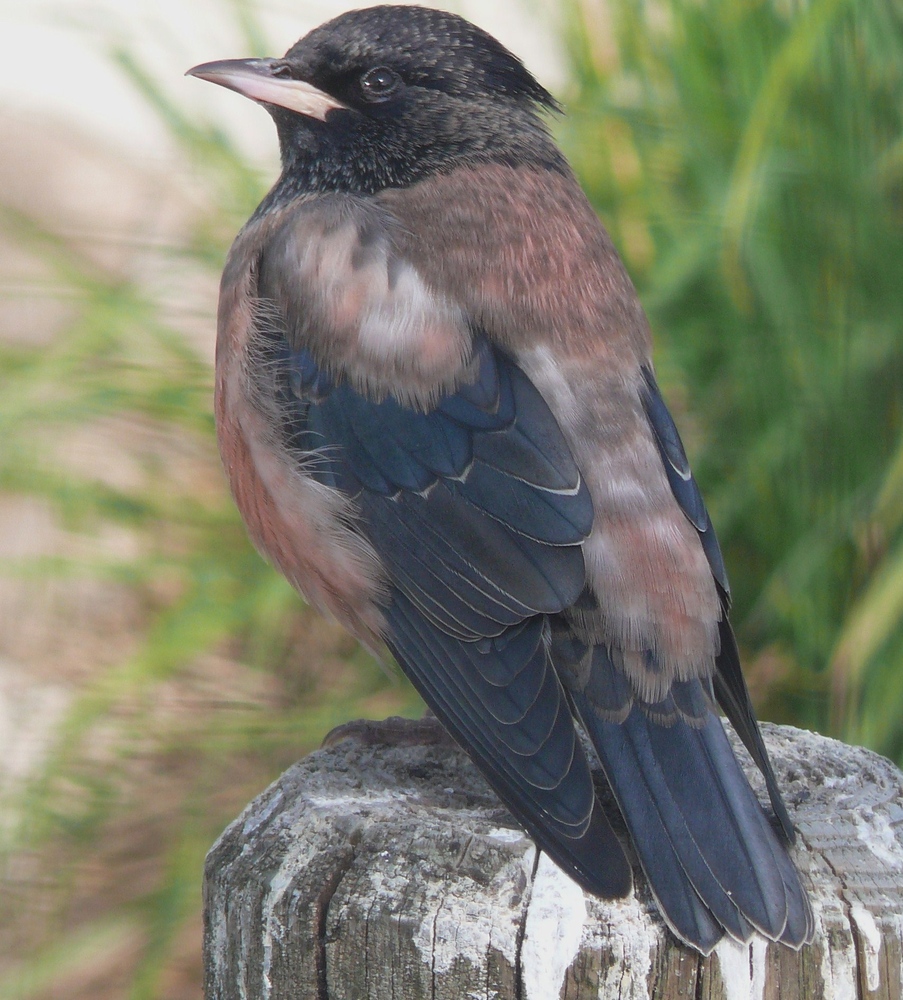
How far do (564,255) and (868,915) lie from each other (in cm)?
146

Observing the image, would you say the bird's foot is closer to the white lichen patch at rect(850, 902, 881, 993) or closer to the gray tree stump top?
the gray tree stump top

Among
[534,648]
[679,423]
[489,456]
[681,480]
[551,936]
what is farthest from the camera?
[679,423]

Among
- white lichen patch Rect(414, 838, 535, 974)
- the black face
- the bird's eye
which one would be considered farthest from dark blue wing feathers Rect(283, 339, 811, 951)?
the bird's eye

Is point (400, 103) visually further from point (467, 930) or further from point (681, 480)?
point (467, 930)

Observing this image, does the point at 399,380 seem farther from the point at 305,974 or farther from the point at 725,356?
the point at 725,356

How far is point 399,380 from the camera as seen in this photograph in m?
2.70

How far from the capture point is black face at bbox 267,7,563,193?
3.05 metres

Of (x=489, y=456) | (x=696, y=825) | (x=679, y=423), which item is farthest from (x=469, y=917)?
(x=679, y=423)

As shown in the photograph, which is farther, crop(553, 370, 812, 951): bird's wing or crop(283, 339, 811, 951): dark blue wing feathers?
crop(283, 339, 811, 951): dark blue wing feathers

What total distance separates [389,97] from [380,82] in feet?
0.13

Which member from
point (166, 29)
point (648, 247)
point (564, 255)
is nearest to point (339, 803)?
point (564, 255)

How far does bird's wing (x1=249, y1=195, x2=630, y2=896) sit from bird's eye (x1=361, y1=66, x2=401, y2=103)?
1.27 feet

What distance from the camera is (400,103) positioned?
10.1ft

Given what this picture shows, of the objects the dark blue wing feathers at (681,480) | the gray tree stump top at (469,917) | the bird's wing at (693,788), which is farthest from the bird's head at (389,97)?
the gray tree stump top at (469,917)
